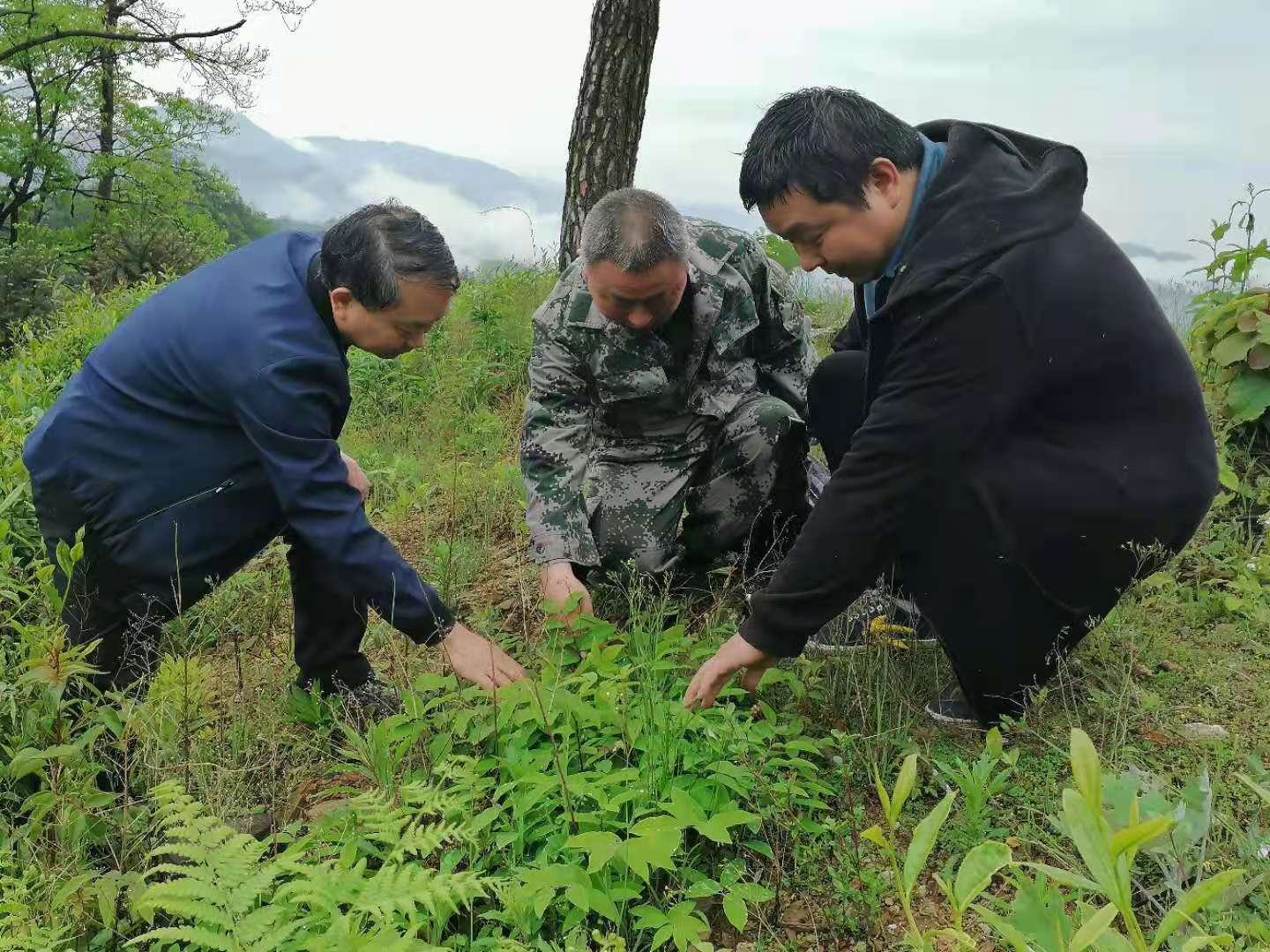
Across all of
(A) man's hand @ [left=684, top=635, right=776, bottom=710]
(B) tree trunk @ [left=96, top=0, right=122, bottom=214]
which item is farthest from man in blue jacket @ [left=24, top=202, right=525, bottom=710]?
(B) tree trunk @ [left=96, top=0, right=122, bottom=214]

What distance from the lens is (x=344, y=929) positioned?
1.49 metres

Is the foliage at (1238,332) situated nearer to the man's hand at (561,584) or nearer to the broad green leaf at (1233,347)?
the broad green leaf at (1233,347)

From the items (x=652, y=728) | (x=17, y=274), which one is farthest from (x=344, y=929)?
(x=17, y=274)

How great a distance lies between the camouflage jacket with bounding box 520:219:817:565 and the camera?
3305 millimetres

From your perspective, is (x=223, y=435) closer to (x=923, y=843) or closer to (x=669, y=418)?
(x=669, y=418)

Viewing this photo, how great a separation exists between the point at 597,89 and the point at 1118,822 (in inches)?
226

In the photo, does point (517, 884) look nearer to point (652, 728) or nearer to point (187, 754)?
point (652, 728)

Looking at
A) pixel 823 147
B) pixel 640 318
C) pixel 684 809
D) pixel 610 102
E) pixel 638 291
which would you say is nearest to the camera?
pixel 684 809

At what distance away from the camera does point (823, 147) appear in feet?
6.98

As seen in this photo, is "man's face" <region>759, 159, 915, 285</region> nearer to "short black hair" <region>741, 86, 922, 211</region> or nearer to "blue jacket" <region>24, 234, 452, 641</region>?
"short black hair" <region>741, 86, 922, 211</region>

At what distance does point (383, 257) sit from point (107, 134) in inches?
1094

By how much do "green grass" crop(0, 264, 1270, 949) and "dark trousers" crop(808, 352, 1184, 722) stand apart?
0.16m

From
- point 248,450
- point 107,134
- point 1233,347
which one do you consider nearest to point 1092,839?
point 248,450

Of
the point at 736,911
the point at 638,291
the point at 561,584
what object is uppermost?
the point at 638,291
